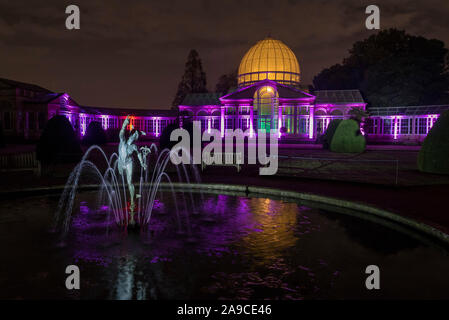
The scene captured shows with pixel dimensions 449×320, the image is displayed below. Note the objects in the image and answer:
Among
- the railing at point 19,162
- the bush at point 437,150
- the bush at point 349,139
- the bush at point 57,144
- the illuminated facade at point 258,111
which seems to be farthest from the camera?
the illuminated facade at point 258,111

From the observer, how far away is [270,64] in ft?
197

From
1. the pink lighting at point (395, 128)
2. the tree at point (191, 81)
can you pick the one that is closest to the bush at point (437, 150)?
the pink lighting at point (395, 128)

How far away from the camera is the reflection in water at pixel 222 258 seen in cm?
579

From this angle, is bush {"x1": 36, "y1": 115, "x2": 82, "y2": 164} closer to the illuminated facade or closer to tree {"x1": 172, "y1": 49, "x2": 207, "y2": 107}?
the illuminated facade

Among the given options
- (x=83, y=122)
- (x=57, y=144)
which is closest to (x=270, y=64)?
(x=83, y=122)

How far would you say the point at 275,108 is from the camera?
52781mm

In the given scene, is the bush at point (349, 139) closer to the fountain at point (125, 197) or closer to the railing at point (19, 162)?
the fountain at point (125, 197)

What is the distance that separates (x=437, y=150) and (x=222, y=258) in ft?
49.4

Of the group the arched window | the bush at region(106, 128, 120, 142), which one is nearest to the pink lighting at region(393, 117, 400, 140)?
the arched window

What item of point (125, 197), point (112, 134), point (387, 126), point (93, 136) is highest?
point (387, 126)

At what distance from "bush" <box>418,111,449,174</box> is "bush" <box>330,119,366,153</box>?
9797 mm

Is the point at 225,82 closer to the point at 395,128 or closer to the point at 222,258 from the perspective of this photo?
the point at 395,128

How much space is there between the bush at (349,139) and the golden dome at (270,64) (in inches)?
1258

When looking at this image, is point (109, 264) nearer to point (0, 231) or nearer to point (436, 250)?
point (0, 231)
